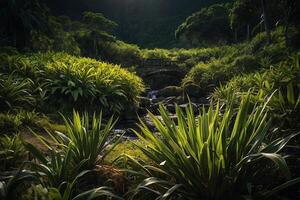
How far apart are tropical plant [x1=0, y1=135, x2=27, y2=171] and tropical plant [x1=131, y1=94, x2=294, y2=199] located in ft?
6.46

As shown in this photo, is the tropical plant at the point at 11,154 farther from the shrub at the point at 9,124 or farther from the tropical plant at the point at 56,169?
A: the shrub at the point at 9,124

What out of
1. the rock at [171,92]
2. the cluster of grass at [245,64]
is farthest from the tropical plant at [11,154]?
the rock at [171,92]

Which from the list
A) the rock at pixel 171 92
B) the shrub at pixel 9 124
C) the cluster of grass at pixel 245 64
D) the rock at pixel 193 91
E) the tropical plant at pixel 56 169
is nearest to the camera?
the tropical plant at pixel 56 169

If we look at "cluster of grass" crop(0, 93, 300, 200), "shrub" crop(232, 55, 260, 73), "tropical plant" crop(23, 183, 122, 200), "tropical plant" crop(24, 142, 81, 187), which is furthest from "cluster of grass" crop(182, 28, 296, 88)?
"tropical plant" crop(23, 183, 122, 200)

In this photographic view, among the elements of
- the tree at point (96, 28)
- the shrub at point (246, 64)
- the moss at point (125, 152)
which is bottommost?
the shrub at point (246, 64)

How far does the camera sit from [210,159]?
411 centimetres

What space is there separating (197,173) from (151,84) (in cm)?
2042

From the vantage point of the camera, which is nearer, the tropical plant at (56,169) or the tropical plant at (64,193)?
the tropical plant at (64,193)

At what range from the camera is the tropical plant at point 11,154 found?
Answer: 210 inches

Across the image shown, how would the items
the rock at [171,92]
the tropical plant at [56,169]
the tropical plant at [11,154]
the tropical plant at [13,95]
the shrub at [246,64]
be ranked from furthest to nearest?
the rock at [171,92] < the shrub at [246,64] < the tropical plant at [13,95] < the tropical plant at [11,154] < the tropical plant at [56,169]

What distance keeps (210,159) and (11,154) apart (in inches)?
116

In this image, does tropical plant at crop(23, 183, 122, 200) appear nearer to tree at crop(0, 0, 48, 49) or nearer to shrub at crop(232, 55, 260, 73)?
shrub at crop(232, 55, 260, 73)

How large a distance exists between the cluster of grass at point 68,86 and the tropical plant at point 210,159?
596cm

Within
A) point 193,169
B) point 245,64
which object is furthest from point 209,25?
point 193,169
